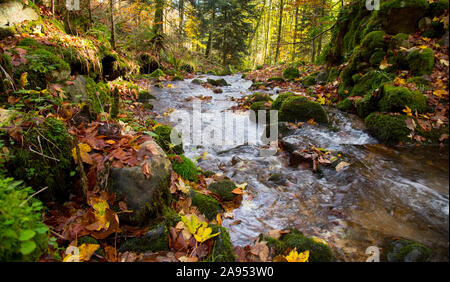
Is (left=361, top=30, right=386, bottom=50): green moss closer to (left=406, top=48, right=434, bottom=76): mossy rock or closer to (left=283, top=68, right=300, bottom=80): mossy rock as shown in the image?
(left=406, top=48, right=434, bottom=76): mossy rock

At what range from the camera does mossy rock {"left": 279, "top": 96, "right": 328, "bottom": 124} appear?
627 centimetres

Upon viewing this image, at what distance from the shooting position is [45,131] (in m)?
2.23

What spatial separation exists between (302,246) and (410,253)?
114 centimetres

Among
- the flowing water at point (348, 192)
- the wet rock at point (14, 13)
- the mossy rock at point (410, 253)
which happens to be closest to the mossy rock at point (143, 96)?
the flowing water at point (348, 192)

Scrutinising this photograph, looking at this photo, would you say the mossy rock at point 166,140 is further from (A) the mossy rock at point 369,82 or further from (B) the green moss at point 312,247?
(A) the mossy rock at point 369,82

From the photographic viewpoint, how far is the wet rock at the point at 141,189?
221 centimetres

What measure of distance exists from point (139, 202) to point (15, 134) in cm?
127

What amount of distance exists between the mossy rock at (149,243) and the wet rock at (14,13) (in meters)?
4.53

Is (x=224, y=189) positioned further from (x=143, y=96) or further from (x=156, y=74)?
(x=156, y=74)

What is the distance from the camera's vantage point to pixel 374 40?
21.2 feet

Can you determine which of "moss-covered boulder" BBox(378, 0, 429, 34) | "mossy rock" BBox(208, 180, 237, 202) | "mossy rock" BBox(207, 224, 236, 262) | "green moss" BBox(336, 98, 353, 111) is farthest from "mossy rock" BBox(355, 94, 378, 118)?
"mossy rock" BBox(207, 224, 236, 262)

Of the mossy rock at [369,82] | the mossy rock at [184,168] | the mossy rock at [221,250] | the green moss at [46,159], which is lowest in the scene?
the mossy rock at [221,250]
